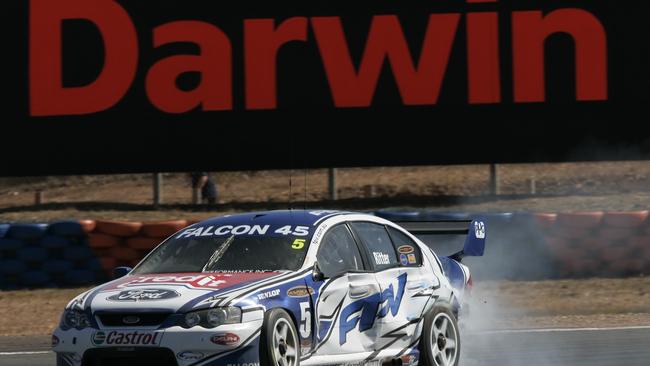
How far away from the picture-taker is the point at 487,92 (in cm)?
1848

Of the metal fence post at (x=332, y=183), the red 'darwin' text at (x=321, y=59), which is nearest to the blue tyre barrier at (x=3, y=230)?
the red 'darwin' text at (x=321, y=59)

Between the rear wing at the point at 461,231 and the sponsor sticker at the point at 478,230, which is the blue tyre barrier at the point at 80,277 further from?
the sponsor sticker at the point at 478,230

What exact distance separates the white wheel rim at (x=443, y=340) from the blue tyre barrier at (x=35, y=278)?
8182mm

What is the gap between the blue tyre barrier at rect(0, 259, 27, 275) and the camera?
15781 mm

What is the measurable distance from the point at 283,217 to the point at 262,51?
34.1ft

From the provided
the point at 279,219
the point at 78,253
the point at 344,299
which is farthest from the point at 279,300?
the point at 78,253

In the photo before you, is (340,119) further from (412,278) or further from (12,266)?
(412,278)

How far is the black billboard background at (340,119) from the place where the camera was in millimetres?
18484

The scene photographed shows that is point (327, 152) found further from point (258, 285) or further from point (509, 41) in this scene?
point (258, 285)

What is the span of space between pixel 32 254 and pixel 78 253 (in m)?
0.57

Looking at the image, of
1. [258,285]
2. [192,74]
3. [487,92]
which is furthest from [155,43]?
[258,285]

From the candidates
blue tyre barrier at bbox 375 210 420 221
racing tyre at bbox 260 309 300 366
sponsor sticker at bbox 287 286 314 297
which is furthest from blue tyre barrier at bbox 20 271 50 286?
racing tyre at bbox 260 309 300 366

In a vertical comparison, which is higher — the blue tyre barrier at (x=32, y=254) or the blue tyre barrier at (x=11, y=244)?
the blue tyre barrier at (x=11, y=244)

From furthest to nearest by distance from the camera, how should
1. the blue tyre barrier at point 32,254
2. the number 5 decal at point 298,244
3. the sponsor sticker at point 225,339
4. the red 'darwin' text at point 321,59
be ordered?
the red 'darwin' text at point 321,59
the blue tyre barrier at point 32,254
the number 5 decal at point 298,244
the sponsor sticker at point 225,339
